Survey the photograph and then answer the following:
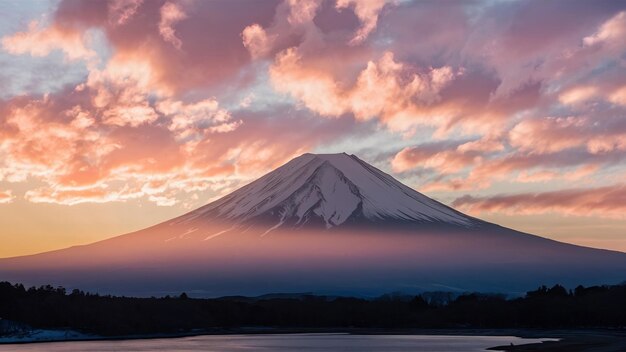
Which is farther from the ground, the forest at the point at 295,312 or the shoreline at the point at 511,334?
the forest at the point at 295,312

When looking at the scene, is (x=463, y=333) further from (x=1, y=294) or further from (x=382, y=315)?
(x=1, y=294)

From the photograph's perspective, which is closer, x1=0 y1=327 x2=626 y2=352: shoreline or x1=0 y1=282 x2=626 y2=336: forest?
x1=0 y1=327 x2=626 y2=352: shoreline

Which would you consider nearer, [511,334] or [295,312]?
[511,334]

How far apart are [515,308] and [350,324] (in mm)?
31861

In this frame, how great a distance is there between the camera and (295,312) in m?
176

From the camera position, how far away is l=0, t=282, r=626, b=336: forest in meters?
145

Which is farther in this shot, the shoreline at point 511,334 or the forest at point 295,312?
the forest at point 295,312

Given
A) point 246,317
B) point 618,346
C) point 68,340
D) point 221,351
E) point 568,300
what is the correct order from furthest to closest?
point 246,317
point 568,300
point 68,340
point 221,351
point 618,346

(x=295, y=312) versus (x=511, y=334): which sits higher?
(x=295, y=312)

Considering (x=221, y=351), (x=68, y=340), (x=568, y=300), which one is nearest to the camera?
(x=221, y=351)

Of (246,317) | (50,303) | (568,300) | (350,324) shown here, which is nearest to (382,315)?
(350,324)

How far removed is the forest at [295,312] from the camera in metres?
145

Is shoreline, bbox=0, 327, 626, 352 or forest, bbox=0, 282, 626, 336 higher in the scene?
forest, bbox=0, 282, 626, 336

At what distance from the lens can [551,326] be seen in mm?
148375
